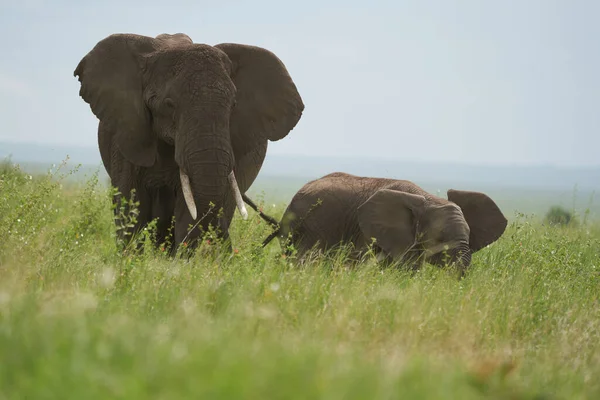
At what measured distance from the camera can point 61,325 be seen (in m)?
3.74

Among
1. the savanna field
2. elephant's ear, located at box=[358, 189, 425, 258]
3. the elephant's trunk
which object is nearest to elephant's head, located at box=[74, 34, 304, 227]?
the elephant's trunk

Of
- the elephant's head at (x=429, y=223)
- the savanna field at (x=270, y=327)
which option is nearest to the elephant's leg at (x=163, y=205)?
the savanna field at (x=270, y=327)

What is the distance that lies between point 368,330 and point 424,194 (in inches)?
229

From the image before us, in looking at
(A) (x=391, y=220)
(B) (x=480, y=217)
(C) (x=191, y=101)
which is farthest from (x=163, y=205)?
(B) (x=480, y=217)

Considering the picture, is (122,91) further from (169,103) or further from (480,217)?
(480,217)

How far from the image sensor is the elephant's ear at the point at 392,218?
10.7m

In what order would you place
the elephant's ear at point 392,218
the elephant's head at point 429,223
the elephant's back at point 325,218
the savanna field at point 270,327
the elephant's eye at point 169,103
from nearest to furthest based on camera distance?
the savanna field at point 270,327 → the elephant's eye at point 169,103 → the elephant's head at point 429,223 → the elephant's ear at point 392,218 → the elephant's back at point 325,218

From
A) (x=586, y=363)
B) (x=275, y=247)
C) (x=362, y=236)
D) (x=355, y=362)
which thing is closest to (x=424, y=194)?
(x=362, y=236)

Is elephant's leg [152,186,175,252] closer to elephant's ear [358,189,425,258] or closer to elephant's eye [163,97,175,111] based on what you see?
elephant's eye [163,97,175,111]

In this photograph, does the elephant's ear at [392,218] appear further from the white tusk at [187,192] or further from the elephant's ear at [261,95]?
the white tusk at [187,192]

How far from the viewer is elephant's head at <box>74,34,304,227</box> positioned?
8203mm

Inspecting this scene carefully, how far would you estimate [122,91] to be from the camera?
8.81 meters

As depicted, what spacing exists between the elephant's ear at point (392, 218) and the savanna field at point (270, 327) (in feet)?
3.66

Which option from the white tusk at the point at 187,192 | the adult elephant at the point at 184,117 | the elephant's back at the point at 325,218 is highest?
the adult elephant at the point at 184,117
